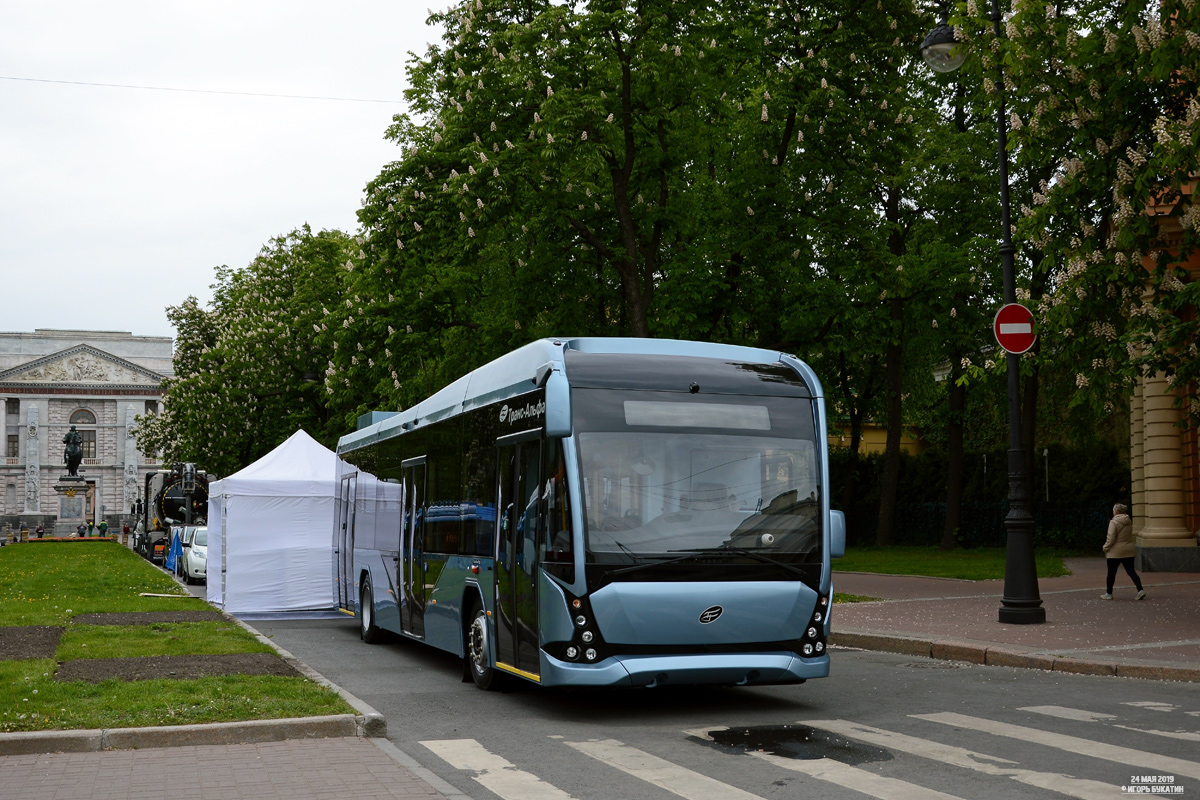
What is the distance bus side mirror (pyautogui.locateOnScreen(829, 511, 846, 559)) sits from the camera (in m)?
10.2

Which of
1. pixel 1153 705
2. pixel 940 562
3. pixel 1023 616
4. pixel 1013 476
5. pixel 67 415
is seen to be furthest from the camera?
pixel 67 415

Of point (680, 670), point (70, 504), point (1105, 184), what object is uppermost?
point (1105, 184)

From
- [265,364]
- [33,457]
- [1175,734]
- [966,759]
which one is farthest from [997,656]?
[33,457]

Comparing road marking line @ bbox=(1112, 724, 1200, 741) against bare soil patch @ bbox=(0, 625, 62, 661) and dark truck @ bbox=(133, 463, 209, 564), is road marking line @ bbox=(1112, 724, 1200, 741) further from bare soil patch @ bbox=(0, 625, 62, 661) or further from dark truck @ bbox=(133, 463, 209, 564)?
dark truck @ bbox=(133, 463, 209, 564)

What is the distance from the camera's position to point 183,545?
3788 cm

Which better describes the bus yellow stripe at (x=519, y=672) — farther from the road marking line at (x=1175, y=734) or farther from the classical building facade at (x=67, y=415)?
the classical building facade at (x=67, y=415)

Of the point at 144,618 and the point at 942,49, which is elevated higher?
the point at 942,49

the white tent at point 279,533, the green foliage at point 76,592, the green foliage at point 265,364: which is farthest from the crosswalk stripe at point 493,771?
the green foliage at point 265,364

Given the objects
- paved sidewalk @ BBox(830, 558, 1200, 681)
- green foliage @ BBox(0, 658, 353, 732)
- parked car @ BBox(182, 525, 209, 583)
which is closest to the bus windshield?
green foliage @ BBox(0, 658, 353, 732)

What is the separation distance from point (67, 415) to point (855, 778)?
414ft

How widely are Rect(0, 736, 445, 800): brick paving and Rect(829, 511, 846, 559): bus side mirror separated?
3909mm

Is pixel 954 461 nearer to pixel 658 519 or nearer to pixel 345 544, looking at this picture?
pixel 345 544

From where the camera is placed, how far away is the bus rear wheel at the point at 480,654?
11.4 m

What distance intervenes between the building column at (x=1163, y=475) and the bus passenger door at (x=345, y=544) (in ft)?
58.3
